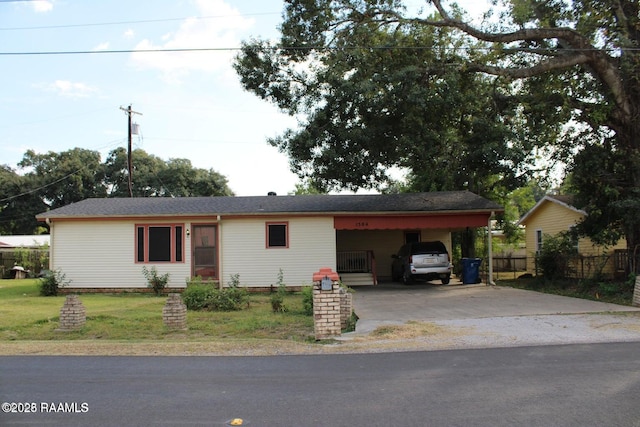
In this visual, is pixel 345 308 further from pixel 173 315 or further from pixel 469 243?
pixel 469 243

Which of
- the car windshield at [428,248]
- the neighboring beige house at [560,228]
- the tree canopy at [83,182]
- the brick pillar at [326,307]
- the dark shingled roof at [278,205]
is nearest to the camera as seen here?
the brick pillar at [326,307]

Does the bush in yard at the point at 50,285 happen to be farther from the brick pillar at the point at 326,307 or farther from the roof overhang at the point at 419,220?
the brick pillar at the point at 326,307

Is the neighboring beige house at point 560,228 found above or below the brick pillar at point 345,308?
above

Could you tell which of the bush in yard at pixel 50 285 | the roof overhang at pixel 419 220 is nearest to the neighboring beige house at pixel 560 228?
the roof overhang at pixel 419 220

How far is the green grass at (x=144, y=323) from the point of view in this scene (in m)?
10.3

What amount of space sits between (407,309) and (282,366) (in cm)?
659

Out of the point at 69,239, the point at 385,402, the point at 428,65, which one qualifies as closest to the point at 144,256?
the point at 69,239

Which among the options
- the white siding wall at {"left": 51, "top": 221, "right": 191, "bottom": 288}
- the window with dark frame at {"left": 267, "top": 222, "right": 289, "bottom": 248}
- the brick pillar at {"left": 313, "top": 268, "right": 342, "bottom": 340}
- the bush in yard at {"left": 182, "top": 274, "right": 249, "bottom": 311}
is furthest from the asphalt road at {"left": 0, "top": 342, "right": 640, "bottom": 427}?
the window with dark frame at {"left": 267, "top": 222, "right": 289, "bottom": 248}

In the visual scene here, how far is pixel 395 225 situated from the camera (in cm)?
2014

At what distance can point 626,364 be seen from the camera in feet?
22.7

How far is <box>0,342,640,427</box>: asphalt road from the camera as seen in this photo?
498 centimetres

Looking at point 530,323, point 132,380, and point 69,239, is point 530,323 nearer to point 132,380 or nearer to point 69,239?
point 132,380

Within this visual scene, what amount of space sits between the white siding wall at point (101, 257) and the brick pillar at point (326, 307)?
1130 cm

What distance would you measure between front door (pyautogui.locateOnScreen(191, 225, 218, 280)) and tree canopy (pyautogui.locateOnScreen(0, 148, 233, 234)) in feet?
114
